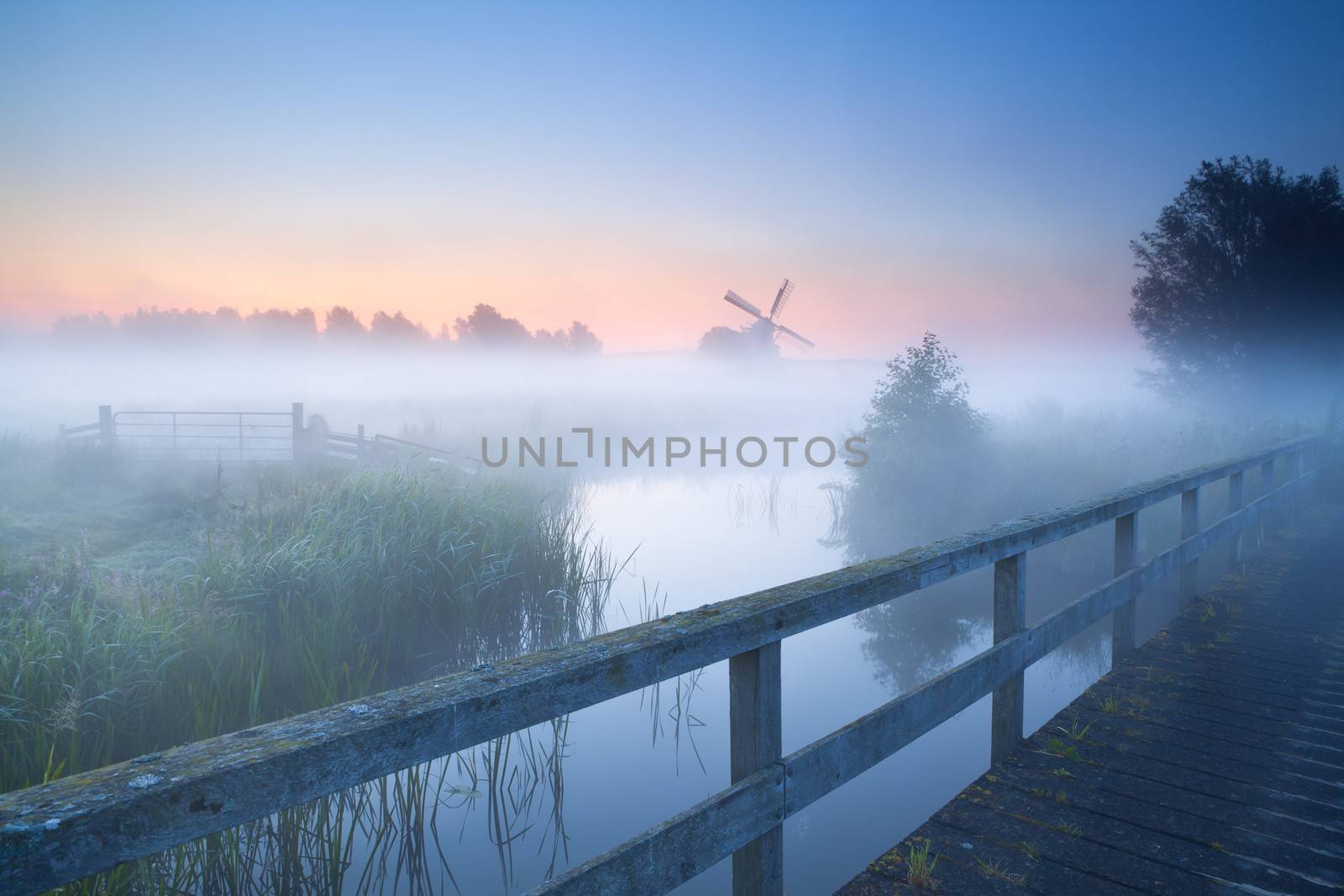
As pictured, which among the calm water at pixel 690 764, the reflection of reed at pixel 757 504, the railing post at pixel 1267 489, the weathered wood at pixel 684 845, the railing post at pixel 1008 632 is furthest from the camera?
the reflection of reed at pixel 757 504

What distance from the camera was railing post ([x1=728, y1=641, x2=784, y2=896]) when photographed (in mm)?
2439

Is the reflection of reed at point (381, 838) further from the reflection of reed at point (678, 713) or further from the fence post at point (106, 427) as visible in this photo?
the fence post at point (106, 427)

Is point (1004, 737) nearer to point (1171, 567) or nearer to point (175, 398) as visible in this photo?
point (1171, 567)

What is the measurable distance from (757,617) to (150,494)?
58.3 ft

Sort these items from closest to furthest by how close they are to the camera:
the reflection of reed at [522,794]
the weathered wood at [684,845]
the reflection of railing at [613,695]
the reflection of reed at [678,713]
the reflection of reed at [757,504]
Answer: the reflection of railing at [613,695] < the weathered wood at [684,845] < the reflection of reed at [522,794] < the reflection of reed at [678,713] < the reflection of reed at [757,504]

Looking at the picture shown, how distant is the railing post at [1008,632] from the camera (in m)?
4.01

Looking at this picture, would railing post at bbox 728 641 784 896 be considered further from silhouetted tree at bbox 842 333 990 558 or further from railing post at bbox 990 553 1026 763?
silhouetted tree at bbox 842 333 990 558

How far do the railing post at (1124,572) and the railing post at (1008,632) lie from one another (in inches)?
71.3

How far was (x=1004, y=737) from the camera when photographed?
4090mm

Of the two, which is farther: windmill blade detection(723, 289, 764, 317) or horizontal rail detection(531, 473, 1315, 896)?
windmill blade detection(723, 289, 764, 317)

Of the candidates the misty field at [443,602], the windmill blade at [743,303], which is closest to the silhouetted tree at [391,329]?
the windmill blade at [743,303]

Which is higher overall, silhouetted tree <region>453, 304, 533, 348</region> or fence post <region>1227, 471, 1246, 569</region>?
silhouetted tree <region>453, 304, 533, 348</region>

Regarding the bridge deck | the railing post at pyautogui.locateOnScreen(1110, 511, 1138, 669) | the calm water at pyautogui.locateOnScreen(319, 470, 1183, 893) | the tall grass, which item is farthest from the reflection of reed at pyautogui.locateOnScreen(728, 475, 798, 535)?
the bridge deck

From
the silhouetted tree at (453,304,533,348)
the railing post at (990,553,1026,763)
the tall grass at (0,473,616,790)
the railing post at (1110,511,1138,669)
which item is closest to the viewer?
the railing post at (990,553,1026,763)
